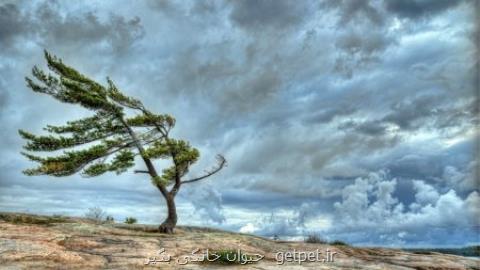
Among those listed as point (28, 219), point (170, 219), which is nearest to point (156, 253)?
point (170, 219)

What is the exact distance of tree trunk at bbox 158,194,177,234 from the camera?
25469 millimetres

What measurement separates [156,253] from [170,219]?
10047 mm

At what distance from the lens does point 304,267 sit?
1482cm

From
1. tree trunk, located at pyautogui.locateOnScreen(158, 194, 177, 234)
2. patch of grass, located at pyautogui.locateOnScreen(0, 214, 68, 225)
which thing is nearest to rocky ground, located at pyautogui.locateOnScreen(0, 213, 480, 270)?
patch of grass, located at pyautogui.locateOnScreen(0, 214, 68, 225)

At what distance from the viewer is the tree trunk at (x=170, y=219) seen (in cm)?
2547

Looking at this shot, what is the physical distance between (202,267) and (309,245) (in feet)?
28.6

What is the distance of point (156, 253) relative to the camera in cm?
1591

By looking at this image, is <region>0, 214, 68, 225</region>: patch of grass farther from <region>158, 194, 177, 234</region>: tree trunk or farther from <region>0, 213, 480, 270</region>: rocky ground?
<region>158, 194, 177, 234</region>: tree trunk

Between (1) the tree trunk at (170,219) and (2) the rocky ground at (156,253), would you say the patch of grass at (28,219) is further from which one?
(1) the tree trunk at (170,219)

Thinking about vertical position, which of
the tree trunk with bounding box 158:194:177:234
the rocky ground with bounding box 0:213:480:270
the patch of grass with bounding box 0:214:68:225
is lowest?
the rocky ground with bounding box 0:213:480:270

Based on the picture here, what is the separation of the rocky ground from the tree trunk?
4132 millimetres

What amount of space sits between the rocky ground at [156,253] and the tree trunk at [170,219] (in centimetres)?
413

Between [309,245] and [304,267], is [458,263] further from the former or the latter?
[304,267]

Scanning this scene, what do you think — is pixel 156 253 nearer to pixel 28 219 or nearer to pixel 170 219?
pixel 170 219
